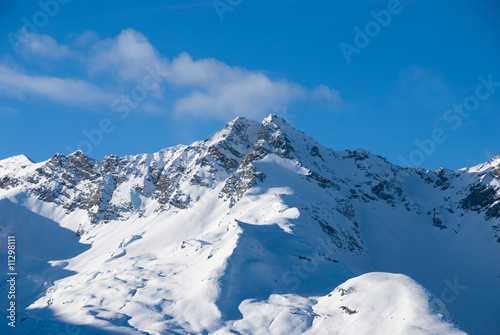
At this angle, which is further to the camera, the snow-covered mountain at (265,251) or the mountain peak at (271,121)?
the mountain peak at (271,121)

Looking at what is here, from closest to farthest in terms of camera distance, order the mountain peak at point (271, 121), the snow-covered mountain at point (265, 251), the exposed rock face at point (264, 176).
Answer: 1. the snow-covered mountain at point (265, 251)
2. the exposed rock face at point (264, 176)
3. the mountain peak at point (271, 121)

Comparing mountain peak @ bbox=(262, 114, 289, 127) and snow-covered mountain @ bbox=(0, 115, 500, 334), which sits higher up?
mountain peak @ bbox=(262, 114, 289, 127)

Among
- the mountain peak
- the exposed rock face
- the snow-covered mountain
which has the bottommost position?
the snow-covered mountain

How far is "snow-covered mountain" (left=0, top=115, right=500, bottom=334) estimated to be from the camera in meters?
73.6

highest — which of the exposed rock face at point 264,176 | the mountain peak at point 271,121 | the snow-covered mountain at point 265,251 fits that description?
the mountain peak at point 271,121

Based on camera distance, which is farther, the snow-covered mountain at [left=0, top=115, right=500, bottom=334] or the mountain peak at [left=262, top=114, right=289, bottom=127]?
the mountain peak at [left=262, top=114, right=289, bottom=127]

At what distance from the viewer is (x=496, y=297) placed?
126688mm

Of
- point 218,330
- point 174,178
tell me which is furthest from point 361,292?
point 174,178

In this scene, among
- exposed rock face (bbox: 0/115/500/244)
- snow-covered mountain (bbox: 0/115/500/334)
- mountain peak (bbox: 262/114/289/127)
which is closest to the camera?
snow-covered mountain (bbox: 0/115/500/334)

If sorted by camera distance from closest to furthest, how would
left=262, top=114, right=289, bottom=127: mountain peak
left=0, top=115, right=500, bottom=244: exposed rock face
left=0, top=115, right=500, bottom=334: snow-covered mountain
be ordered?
left=0, top=115, right=500, bottom=334: snow-covered mountain
left=0, top=115, right=500, bottom=244: exposed rock face
left=262, top=114, right=289, bottom=127: mountain peak

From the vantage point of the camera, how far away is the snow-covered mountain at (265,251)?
241ft

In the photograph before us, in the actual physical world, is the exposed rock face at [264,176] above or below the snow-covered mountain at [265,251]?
above

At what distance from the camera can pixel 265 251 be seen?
91125 millimetres

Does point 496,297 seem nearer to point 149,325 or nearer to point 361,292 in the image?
point 361,292
